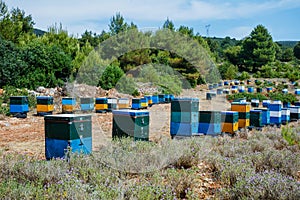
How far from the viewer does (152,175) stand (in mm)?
4328

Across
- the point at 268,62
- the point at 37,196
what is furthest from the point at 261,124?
the point at 268,62

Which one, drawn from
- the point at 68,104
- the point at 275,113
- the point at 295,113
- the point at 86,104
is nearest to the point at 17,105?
the point at 68,104

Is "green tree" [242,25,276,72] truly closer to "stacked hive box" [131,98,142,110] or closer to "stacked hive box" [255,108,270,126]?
"stacked hive box" [131,98,142,110]

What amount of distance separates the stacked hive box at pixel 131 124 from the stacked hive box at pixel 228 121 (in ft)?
8.65

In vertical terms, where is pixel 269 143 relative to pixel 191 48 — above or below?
below

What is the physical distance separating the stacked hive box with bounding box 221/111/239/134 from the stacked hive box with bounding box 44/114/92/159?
13.2 ft

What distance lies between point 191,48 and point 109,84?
22.5ft

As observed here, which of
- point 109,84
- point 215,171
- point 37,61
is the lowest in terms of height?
point 215,171

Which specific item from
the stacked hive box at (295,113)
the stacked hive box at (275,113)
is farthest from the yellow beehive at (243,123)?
the stacked hive box at (295,113)

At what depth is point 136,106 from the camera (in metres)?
13.6

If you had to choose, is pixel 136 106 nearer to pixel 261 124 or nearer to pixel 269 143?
pixel 261 124

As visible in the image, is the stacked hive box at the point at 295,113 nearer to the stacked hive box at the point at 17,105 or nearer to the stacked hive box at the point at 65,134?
the stacked hive box at the point at 65,134

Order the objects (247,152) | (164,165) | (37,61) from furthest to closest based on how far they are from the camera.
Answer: (37,61), (247,152), (164,165)

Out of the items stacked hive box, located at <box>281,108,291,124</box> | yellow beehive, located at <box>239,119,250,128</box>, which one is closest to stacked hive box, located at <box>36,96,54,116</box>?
yellow beehive, located at <box>239,119,250,128</box>
